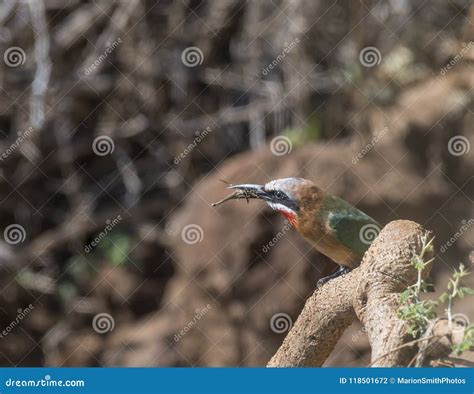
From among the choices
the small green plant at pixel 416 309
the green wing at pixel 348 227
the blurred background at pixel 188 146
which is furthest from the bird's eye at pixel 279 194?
the blurred background at pixel 188 146

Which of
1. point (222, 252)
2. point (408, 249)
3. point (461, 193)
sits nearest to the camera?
point (408, 249)

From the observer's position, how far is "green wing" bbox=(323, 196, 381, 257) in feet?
10.1

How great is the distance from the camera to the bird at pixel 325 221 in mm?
2924

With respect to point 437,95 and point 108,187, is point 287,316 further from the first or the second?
point 108,187

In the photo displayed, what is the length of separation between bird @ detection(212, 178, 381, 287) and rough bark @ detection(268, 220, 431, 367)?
29.8 inches

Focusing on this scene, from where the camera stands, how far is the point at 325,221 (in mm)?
3074

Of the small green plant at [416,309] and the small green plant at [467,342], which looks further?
the small green plant at [416,309]

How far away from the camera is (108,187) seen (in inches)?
221

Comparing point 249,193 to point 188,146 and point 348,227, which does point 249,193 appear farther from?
point 188,146

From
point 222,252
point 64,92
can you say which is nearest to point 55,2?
point 64,92

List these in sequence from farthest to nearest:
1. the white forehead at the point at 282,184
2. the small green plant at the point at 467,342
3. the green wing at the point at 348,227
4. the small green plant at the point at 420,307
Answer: the green wing at the point at 348,227 < the white forehead at the point at 282,184 < the small green plant at the point at 420,307 < the small green plant at the point at 467,342

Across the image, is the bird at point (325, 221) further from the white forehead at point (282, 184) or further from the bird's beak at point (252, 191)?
the bird's beak at point (252, 191)

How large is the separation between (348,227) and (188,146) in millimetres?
2472

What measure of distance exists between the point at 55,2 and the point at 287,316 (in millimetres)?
2324
